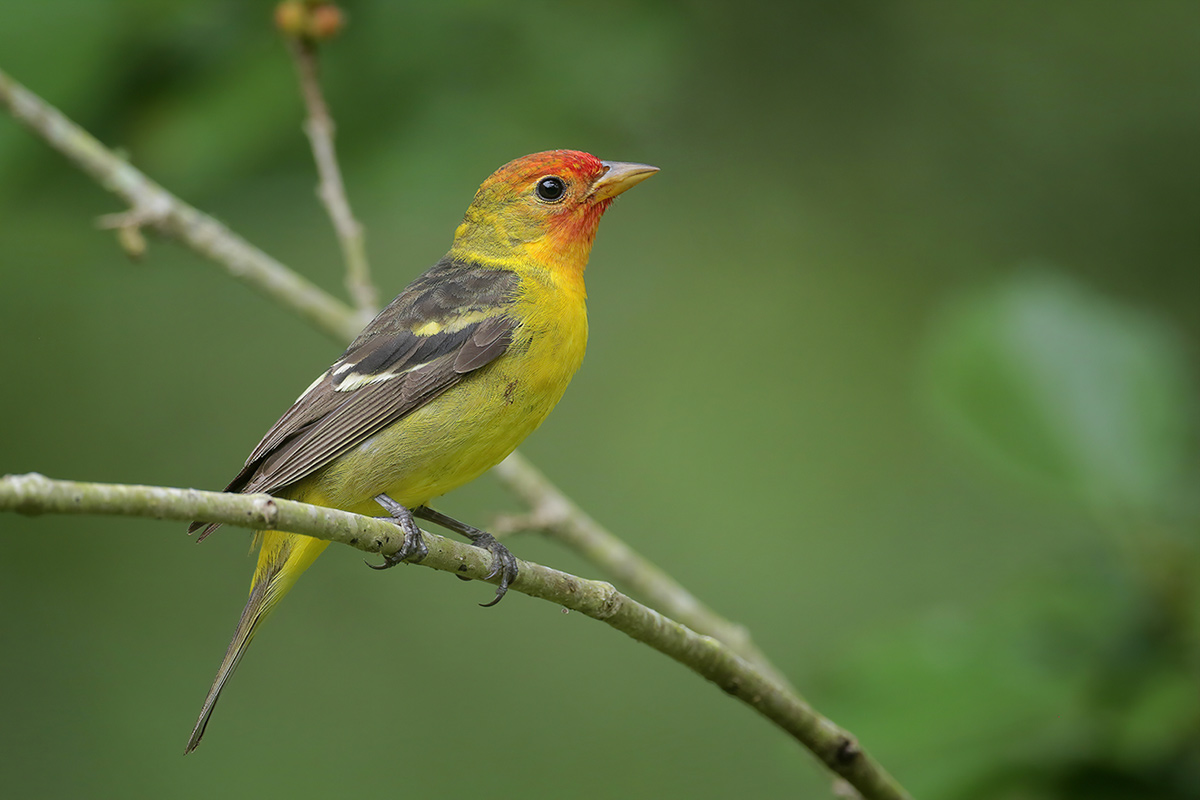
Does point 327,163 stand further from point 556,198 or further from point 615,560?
point 615,560

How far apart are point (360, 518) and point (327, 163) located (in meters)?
1.84

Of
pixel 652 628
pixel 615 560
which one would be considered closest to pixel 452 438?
pixel 615 560

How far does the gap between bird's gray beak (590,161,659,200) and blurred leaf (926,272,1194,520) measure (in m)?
1.15

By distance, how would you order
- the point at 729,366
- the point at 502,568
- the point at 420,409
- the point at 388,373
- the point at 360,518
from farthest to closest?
the point at 729,366 → the point at 388,373 → the point at 420,409 → the point at 502,568 → the point at 360,518

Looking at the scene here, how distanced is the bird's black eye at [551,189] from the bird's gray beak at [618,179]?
0.11 metres

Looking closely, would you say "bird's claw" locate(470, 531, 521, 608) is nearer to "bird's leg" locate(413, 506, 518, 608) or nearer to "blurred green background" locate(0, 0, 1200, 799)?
"bird's leg" locate(413, 506, 518, 608)

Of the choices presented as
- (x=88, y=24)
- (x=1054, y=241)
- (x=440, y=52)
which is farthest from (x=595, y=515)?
(x=88, y=24)

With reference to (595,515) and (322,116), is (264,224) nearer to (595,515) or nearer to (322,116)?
(322,116)

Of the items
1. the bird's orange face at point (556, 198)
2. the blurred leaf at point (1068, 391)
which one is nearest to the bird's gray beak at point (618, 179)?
the bird's orange face at point (556, 198)

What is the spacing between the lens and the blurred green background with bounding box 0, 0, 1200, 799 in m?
3.31

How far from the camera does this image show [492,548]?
123 inches

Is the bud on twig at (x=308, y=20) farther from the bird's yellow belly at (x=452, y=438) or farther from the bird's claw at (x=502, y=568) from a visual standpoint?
the bird's claw at (x=502, y=568)

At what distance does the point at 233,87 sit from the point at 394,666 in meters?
3.92

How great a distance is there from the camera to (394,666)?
22.3 ft
